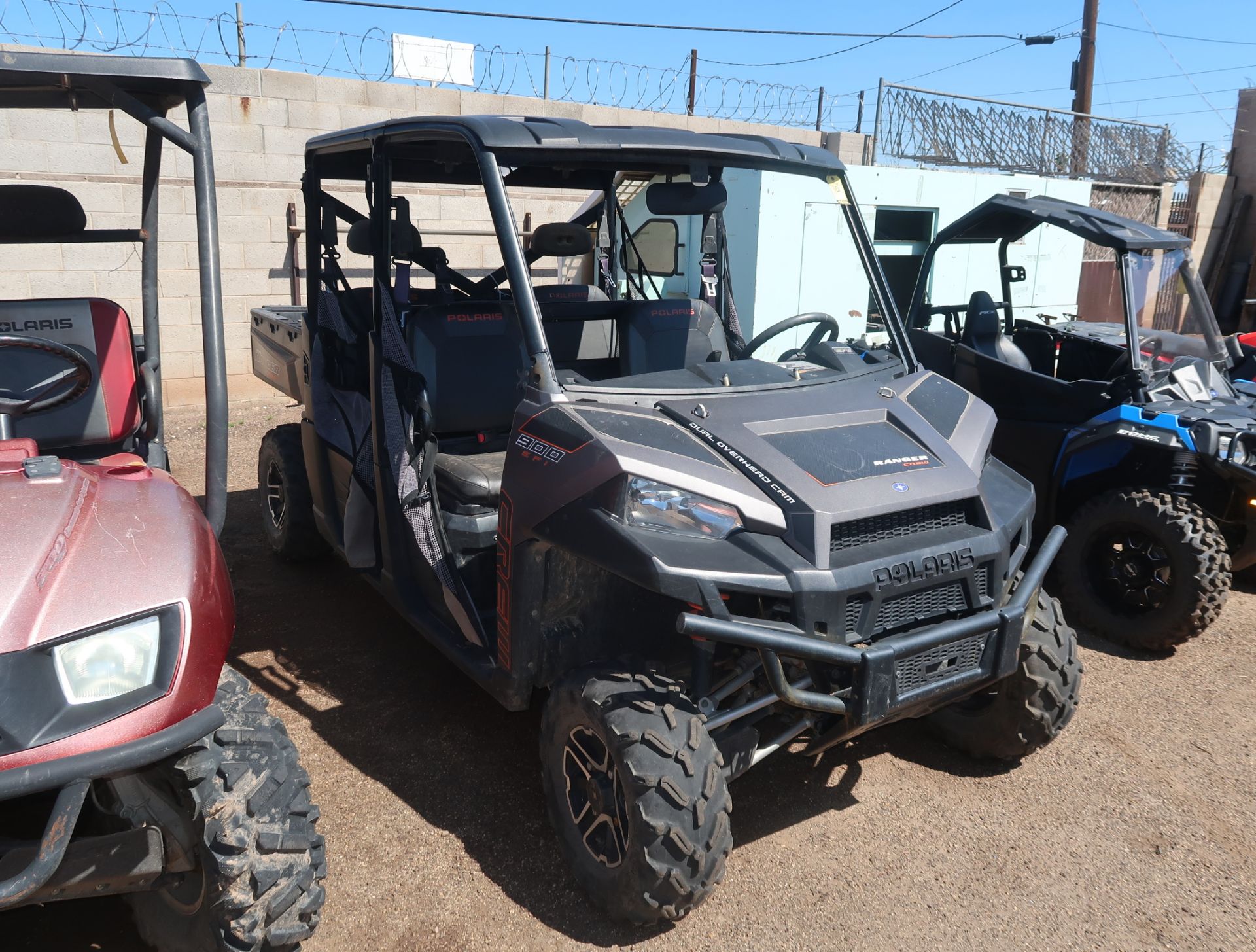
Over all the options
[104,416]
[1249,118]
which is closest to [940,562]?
[104,416]

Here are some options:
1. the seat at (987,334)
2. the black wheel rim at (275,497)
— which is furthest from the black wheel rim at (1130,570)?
the black wheel rim at (275,497)

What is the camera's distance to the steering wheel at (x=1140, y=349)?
4.75 metres

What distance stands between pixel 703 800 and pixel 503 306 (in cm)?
217

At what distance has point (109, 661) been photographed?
1.87 m

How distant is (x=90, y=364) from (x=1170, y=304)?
515cm

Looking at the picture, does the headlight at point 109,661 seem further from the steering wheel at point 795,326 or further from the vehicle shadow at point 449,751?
the steering wheel at point 795,326

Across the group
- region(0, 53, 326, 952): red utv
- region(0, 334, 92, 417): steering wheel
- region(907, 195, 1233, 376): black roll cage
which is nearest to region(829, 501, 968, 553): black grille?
region(0, 53, 326, 952): red utv

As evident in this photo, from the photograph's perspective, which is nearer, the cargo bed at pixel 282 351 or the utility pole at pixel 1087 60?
the cargo bed at pixel 282 351

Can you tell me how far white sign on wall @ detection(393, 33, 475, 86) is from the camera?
383 inches

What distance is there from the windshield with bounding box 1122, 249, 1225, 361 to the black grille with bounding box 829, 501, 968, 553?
8.95 feet

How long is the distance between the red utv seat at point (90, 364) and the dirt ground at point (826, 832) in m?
1.28

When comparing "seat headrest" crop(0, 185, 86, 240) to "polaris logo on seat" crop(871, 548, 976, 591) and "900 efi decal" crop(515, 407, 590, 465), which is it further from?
"polaris logo on seat" crop(871, 548, 976, 591)

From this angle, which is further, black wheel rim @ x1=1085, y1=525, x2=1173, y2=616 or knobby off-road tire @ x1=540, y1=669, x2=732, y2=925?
black wheel rim @ x1=1085, y1=525, x2=1173, y2=616

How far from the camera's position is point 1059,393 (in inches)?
194
